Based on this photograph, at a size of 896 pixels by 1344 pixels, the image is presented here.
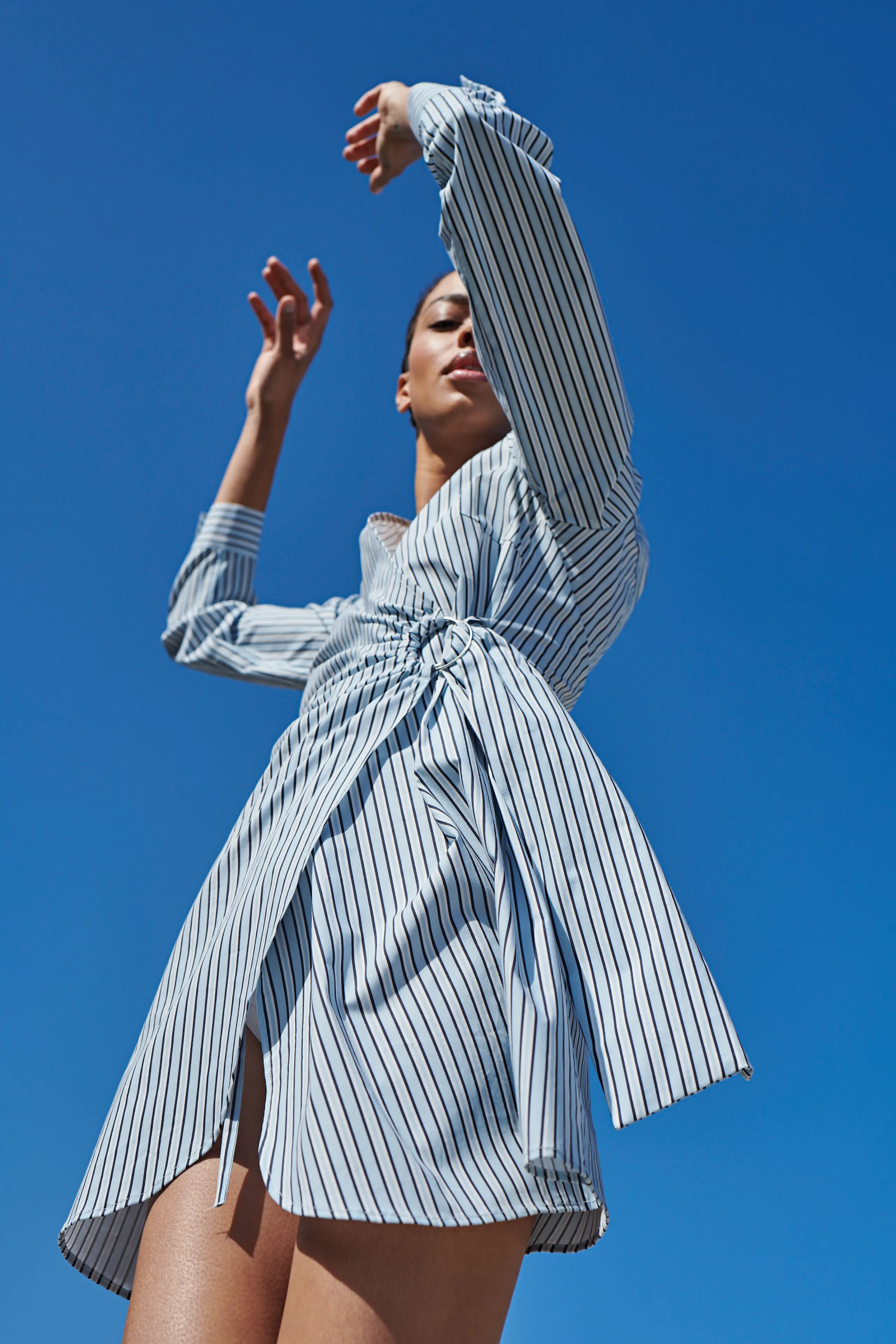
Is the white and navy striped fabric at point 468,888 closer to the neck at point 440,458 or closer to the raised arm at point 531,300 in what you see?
the raised arm at point 531,300

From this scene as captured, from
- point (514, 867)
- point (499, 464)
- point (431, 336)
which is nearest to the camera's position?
point (514, 867)

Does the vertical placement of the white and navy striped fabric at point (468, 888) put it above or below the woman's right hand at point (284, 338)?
below

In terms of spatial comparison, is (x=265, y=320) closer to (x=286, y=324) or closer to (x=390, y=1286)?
(x=286, y=324)

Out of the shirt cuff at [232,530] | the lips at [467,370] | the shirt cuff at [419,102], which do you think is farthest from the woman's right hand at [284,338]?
the shirt cuff at [419,102]

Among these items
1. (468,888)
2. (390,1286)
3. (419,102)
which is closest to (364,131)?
(419,102)

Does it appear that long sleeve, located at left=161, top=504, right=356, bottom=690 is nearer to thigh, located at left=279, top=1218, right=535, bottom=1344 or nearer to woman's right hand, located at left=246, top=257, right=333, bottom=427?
woman's right hand, located at left=246, top=257, right=333, bottom=427

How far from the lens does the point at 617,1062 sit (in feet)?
3.95

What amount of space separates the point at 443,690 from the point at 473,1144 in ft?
1.90

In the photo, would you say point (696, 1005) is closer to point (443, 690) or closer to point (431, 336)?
point (443, 690)

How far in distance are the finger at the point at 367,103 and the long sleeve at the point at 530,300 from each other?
37 centimetres

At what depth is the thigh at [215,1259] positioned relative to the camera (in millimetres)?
1299

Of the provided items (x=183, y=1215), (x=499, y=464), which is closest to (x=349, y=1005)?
(x=183, y=1215)

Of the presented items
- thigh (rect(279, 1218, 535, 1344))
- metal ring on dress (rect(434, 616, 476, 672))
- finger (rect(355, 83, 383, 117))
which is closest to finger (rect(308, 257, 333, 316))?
finger (rect(355, 83, 383, 117))

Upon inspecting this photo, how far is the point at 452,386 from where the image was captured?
6.71ft
